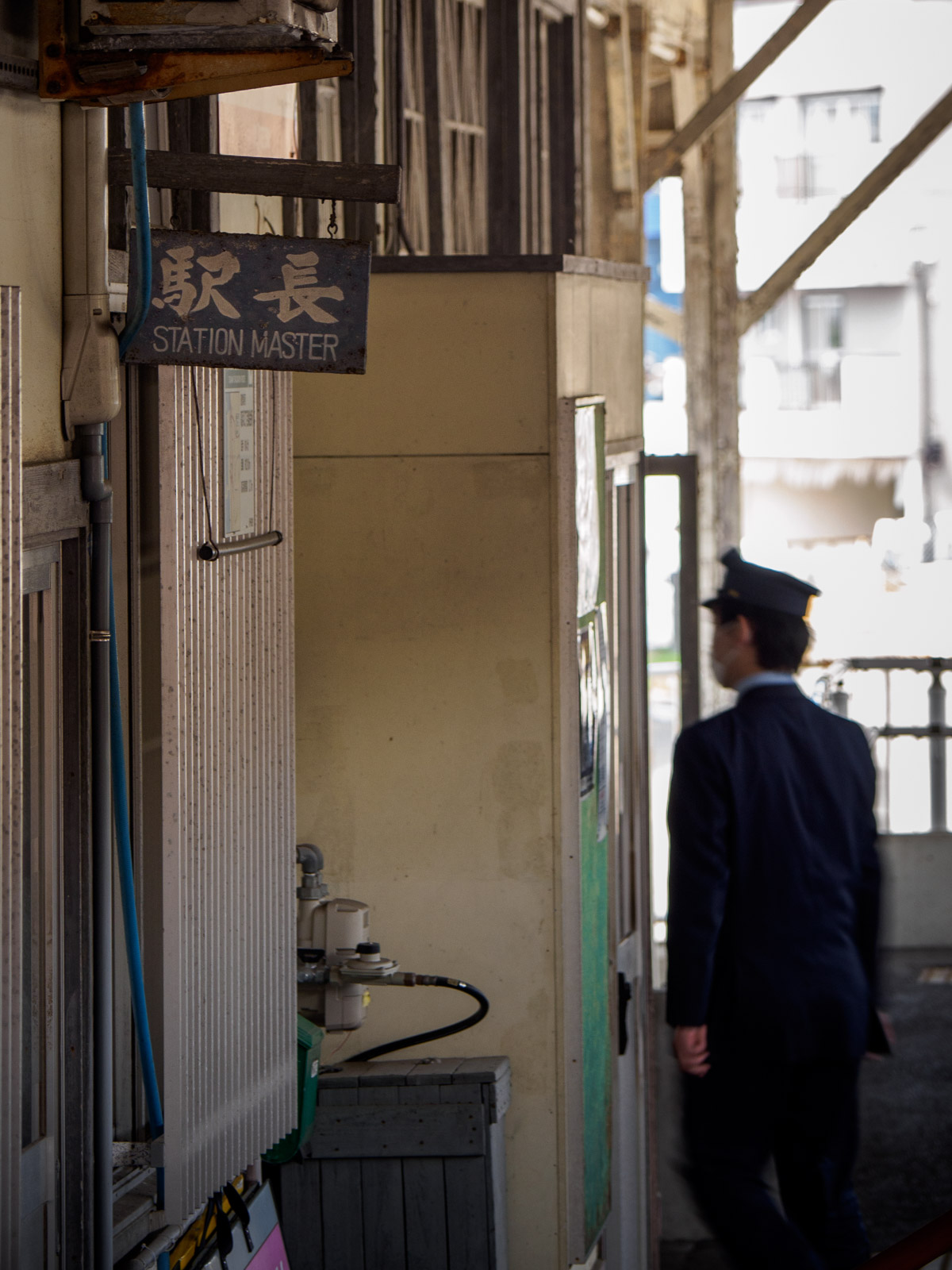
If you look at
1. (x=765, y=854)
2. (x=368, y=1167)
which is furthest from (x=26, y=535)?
(x=765, y=854)

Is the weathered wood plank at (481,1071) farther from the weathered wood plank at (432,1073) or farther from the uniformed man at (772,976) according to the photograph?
the uniformed man at (772,976)

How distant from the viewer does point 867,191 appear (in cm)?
943

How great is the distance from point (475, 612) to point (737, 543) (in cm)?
650

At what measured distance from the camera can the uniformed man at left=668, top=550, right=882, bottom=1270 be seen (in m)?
4.42

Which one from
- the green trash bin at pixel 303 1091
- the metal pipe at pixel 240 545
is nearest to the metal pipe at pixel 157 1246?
the green trash bin at pixel 303 1091

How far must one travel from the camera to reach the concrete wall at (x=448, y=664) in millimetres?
4215

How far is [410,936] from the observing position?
434cm

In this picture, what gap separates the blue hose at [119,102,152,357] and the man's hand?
8.39ft

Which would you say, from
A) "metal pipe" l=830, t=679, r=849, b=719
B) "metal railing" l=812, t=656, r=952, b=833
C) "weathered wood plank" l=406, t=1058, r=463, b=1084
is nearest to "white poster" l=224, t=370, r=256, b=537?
"weathered wood plank" l=406, t=1058, r=463, b=1084

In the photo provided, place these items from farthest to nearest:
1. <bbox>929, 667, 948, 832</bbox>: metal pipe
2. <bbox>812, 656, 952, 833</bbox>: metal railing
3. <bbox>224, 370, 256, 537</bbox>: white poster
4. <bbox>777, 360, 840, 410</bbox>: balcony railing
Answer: <bbox>777, 360, 840, 410</bbox>: balcony railing → <bbox>812, 656, 952, 833</bbox>: metal railing → <bbox>929, 667, 948, 832</bbox>: metal pipe → <bbox>224, 370, 256, 537</bbox>: white poster

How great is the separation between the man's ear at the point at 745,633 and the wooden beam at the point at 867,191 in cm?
513

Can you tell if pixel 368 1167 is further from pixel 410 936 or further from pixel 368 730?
pixel 368 730

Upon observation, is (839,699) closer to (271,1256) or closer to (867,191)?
(867,191)

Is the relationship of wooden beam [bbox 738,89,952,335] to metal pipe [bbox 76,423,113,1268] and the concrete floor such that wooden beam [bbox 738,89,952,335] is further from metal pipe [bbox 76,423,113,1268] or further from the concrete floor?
metal pipe [bbox 76,423,113,1268]
